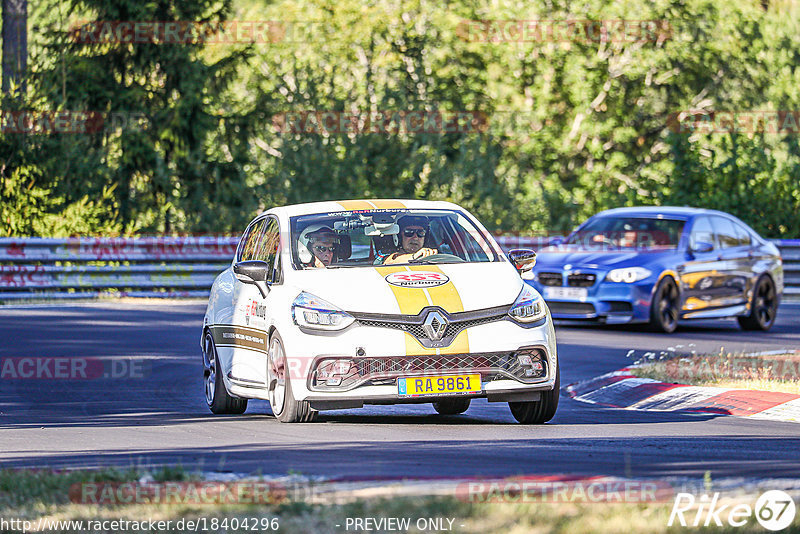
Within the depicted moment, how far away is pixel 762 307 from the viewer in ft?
67.2

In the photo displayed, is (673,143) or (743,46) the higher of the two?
(743,46)

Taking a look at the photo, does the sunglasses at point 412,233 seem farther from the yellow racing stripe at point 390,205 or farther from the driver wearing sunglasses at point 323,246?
the driver wearing sunglasses at point 323,246

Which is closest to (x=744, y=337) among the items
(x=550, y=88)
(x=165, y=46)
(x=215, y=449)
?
(x=215, y=449)

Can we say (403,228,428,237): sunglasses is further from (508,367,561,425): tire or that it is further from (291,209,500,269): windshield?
(508,367,561,425): tire

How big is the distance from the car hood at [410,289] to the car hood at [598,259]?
28.0 feet

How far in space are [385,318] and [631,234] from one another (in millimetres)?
10773

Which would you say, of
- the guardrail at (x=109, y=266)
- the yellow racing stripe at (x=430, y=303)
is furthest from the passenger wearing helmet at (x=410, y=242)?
the guardrail at (x=109, y=266)

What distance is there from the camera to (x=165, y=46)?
33031 millimetres

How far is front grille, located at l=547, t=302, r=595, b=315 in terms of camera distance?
1916 cm

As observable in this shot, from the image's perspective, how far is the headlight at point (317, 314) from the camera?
33.0 feet

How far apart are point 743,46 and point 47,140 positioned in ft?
92.2

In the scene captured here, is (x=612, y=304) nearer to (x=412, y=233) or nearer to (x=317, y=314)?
(x=412, y=233)

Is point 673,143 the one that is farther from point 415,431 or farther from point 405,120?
point 415,431

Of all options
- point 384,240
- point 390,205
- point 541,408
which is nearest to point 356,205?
point 390,205
